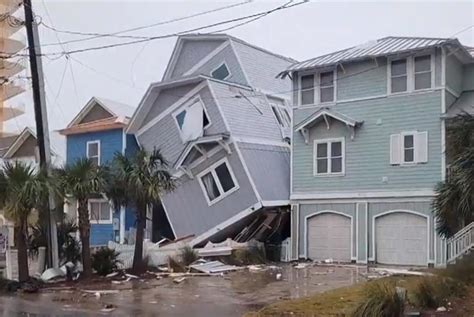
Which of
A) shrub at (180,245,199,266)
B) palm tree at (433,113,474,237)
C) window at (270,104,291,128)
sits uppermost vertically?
window at (270,104,291,128)

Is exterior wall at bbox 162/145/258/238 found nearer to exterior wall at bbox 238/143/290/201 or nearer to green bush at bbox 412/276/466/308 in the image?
exterior wall at bbox 238/143/290/201

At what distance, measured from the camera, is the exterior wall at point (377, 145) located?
80.8 feet

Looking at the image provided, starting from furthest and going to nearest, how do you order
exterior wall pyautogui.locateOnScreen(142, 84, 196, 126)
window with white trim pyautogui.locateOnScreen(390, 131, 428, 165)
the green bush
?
exterior wall pyautogui.locateOnScreen(142, 84, 196, 126) → window with white trim pyautogui.locateOnScreen(390, 131, 428, 165) → the green bush

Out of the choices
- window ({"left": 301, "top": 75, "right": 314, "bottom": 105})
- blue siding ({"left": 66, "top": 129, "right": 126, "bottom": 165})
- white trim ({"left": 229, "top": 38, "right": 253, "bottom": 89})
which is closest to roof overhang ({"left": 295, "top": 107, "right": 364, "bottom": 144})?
window ({"left": 301, "top": 75, "right": 314, "bottom": 105})

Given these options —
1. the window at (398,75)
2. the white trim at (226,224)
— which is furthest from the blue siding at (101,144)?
the window at (398,75)

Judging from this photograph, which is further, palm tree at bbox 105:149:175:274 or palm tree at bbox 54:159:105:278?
palm tree at bbox 105:149:175:274

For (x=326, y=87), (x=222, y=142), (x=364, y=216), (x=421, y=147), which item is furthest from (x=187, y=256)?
(x=421, y=147)

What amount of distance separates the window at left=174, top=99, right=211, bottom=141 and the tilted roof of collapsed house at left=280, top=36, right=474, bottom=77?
4.14 m

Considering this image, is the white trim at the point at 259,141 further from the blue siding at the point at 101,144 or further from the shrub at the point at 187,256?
the blue siding at the point at 101,144

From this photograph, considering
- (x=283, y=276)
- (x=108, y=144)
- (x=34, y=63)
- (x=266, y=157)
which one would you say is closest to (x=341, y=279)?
(x=283, y=276)

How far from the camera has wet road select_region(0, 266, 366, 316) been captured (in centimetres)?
1420

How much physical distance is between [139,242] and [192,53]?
48.9ft

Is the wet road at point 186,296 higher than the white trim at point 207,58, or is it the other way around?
the white trim at point 207,58

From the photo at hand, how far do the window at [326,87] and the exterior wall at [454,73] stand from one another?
16.5 ft
